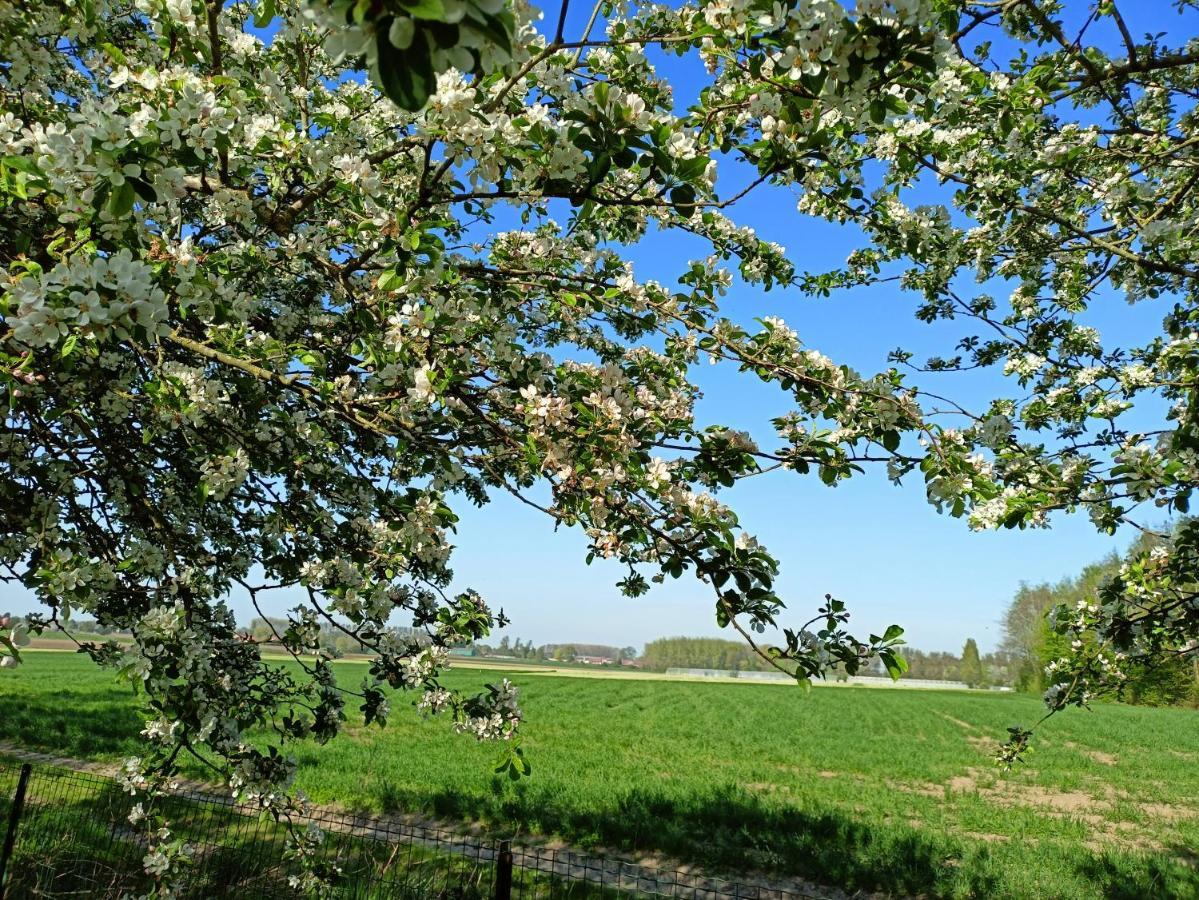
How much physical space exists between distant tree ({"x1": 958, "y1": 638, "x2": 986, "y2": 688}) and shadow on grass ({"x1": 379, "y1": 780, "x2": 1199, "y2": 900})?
85.5 meters

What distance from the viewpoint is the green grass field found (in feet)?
26.4

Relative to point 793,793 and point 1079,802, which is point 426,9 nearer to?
point 793,793

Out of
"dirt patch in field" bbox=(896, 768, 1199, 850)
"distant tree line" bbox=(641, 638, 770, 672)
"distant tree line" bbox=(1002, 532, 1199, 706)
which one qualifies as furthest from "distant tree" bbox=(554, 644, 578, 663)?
"dirt patch in field" bbox=(896, 768, 1199, 850)

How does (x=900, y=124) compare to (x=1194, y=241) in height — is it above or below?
above

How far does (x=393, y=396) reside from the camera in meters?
3.12

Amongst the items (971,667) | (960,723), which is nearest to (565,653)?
(971,667)

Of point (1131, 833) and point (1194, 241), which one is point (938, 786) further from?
point (1194, 241)

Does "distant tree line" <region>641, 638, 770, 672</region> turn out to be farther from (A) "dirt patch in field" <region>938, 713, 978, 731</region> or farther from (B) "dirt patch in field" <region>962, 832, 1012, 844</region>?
(B) "dirt patch in field" <region>962, 832, 1012, 844</region>

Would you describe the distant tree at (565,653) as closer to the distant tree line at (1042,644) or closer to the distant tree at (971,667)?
the distant tree at (971,667)

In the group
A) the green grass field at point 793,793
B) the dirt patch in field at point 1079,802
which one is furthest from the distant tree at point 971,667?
the dirt patch in field at point 1079,802

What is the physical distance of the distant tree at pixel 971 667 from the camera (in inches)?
3270

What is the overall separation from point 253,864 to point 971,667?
310 ft

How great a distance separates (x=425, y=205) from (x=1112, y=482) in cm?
405

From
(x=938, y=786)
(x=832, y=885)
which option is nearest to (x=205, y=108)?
(x=832, y=885)
